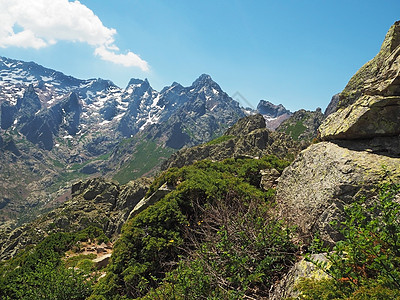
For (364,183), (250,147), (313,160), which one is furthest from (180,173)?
(250,147)

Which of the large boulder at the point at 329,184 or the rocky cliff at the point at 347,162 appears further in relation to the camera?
the rocky cliff at the point at 347,162

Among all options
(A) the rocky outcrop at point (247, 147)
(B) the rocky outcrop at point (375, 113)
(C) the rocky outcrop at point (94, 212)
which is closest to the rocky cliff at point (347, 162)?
(B) the rocky outcrop at point (375, 113)

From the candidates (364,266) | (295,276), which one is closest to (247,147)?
(295,276)

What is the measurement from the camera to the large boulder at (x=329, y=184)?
750 cm

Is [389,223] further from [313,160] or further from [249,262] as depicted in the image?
[313,160]

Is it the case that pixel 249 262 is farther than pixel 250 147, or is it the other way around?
pixel 250 147

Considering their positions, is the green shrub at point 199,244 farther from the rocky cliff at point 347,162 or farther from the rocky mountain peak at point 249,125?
the rocky mountain peak at point 249,125

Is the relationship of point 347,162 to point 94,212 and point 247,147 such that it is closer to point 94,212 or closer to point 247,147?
point 94,212

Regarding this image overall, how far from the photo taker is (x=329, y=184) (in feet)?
27.8

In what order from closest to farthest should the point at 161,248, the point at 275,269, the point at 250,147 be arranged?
1. the point at 275,269
2. the point at 161,248
3. the point at 250,147

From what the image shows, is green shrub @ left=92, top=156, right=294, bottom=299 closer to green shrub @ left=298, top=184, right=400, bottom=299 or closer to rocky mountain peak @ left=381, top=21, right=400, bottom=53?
green shrub @ left=298, top=184, right=400, bottom=299

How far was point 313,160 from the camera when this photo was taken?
1042 cm

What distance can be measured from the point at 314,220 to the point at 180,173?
515 inches

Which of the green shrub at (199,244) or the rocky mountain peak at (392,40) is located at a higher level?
the rocky mountain peak at (392,40)
